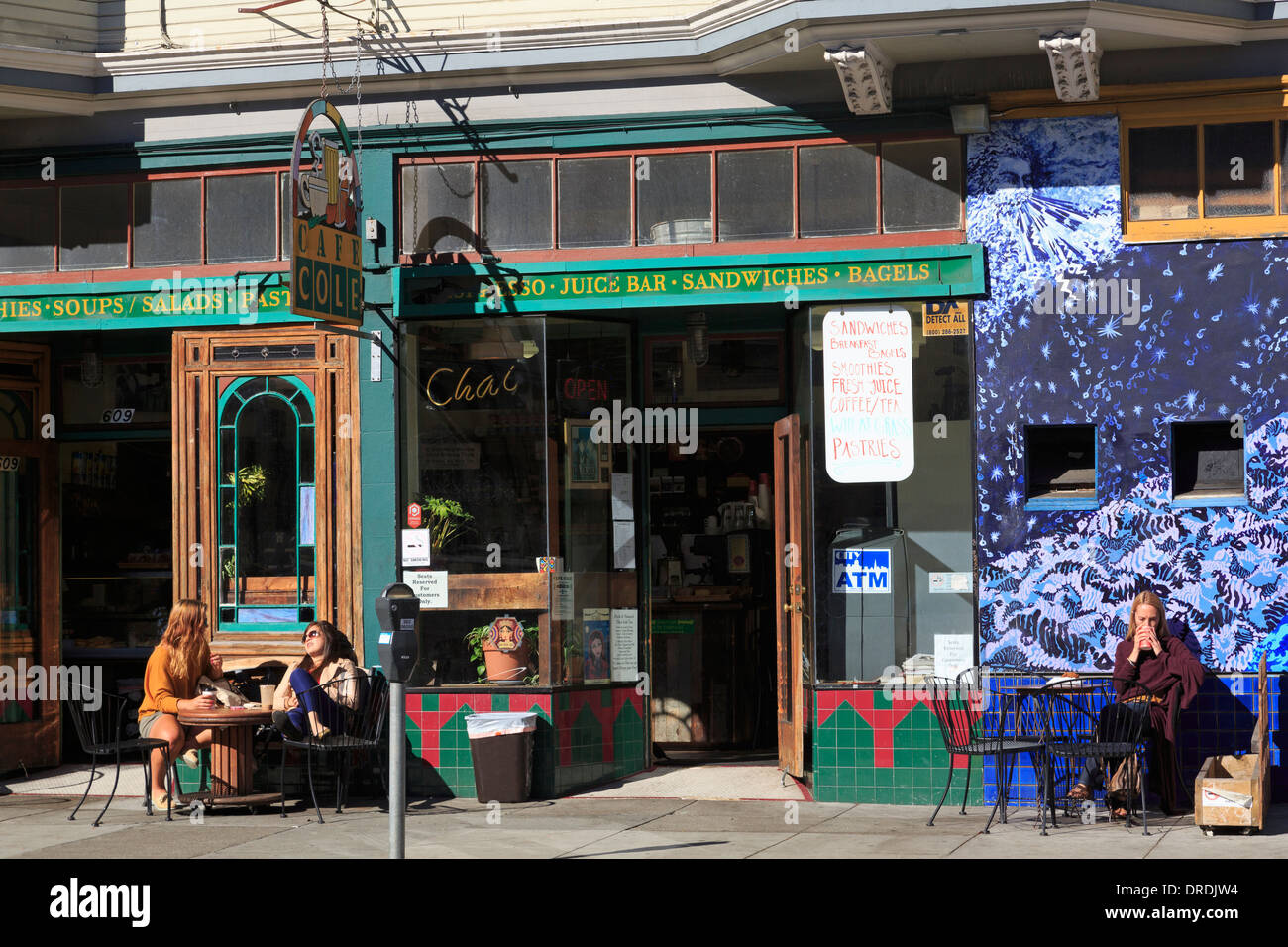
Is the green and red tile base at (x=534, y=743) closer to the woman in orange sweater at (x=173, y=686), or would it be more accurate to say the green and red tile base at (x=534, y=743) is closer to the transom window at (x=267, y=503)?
the transom window at (x=267, y=503)

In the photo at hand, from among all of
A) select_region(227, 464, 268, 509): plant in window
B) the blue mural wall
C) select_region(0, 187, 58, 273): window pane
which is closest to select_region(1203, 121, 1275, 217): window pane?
the blue mural wall

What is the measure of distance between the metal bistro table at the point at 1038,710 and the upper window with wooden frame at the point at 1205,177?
317 centimetres

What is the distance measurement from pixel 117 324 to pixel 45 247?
3.04 ft

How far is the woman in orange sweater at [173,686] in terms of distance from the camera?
10789 millimetres

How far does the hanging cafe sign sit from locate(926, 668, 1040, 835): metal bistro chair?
9.06 feet

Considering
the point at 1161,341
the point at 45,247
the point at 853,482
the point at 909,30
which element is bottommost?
the point at 853,482

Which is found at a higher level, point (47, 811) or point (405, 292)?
point (405, 292)

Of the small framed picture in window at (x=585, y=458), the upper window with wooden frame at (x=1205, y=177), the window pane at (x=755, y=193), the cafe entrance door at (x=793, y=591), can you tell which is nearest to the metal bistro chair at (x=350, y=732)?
the small framed picture in window at (x=585, y=458)

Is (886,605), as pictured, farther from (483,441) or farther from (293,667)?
(293,667)

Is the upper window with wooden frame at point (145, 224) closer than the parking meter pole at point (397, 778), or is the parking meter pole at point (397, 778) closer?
the parking meter pole at point (397, 778)

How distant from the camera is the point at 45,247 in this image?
1207 centimetres

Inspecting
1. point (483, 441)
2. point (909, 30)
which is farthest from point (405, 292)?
point (909, 30)

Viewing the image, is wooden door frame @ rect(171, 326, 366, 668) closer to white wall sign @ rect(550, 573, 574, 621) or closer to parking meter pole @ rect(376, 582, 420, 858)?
white wall sign @ rect(550, 573, 574, 621)

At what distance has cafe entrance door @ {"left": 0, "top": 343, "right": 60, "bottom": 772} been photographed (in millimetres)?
12383
